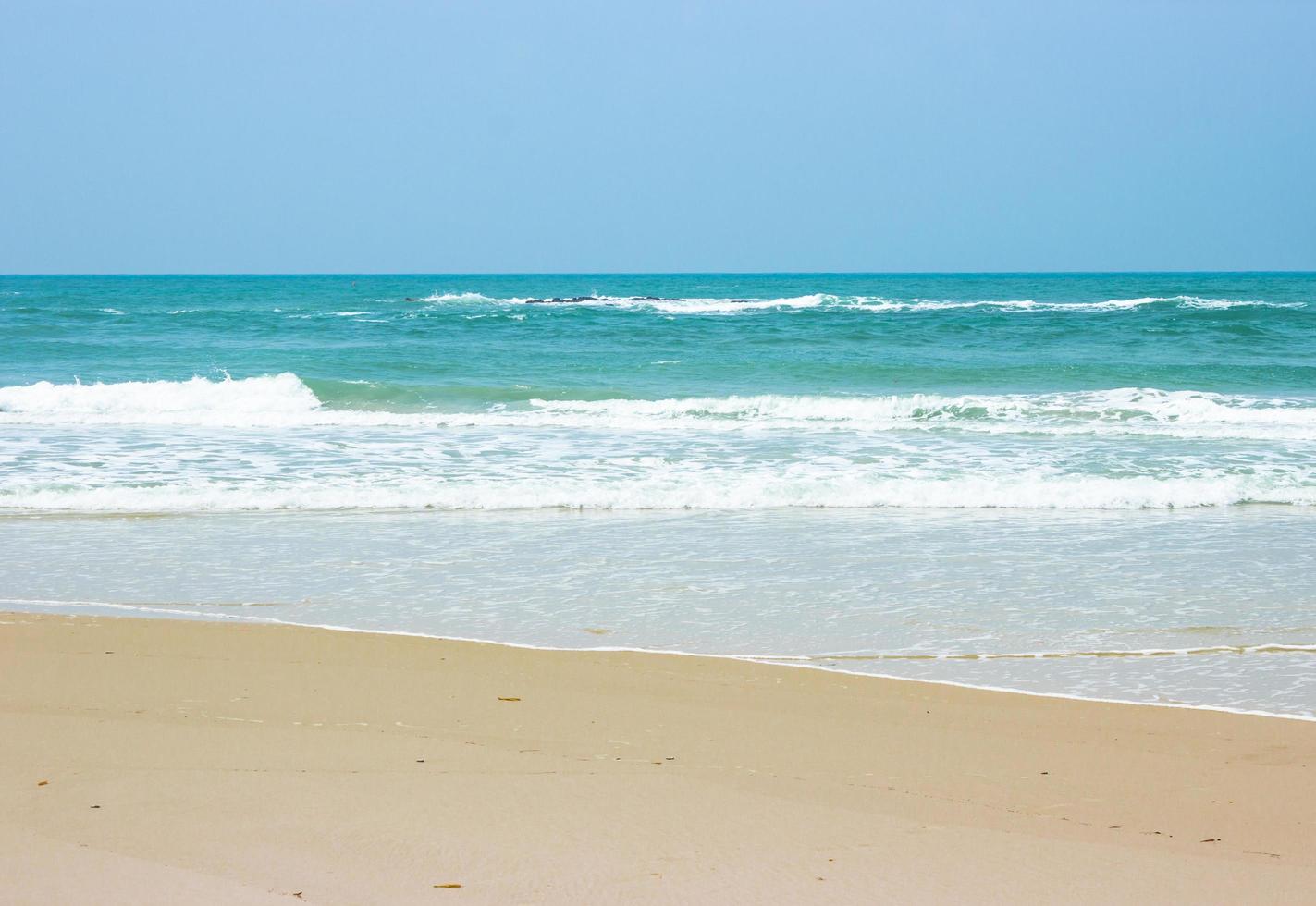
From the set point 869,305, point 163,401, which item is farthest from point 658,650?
point 869,305

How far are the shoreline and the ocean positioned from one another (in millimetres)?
62

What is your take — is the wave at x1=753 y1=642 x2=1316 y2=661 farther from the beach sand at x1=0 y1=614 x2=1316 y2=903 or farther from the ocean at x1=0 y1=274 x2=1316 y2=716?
the beach sand at x1=0 y1=614 x2=1316 y2=903

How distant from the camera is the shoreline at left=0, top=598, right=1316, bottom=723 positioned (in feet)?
15.1

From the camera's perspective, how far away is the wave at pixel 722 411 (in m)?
15.3

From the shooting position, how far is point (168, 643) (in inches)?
210

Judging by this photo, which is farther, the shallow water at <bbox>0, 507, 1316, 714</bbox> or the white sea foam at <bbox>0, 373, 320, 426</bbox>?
the white sea foam at <bbox>0, 373, 320, 426</bbox>

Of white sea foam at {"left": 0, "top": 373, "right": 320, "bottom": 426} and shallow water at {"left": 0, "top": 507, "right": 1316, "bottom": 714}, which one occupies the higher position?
white sea foam at {"left": 0, "top": 373, "right": 320, "bottom": 426}

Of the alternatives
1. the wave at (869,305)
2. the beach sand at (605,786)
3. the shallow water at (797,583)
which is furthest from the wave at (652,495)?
the wave at (869,305)

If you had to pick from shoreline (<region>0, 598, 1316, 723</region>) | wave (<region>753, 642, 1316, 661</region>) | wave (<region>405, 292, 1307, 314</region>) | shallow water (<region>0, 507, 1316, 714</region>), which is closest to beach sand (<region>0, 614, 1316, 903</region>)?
shoreline (<region>0, 598, 1316, 723</region>)

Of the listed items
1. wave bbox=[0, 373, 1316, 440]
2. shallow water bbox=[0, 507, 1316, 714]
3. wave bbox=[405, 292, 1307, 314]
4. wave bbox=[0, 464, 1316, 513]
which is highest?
wave bbox=[405, 292, 1307, 314]

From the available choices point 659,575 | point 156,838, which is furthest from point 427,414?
point 156,838

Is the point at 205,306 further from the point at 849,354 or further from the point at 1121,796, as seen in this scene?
the point at 1121,796

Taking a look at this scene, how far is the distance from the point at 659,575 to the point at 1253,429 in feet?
35.5

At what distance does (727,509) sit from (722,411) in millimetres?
7333
